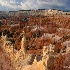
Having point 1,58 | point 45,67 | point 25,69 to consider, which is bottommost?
point 1,58

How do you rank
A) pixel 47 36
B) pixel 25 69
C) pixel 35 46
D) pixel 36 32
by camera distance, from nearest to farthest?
1. pixel 25 69
2. pixel 35 46
3. pixel 47 36
4. pixel 36 32

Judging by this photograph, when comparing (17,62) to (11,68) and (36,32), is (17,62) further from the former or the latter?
(36,32)

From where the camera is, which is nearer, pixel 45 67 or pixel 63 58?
pixel 45 67

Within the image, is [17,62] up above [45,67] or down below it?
below

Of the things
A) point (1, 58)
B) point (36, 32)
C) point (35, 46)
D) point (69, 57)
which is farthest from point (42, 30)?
point (69, 57)

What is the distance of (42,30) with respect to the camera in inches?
1921

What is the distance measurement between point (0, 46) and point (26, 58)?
49.1 feet

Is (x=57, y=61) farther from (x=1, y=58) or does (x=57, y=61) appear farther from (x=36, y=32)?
(x=36, y=32)

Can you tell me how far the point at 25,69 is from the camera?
15617 mm

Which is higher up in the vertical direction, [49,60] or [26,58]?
[49,60]

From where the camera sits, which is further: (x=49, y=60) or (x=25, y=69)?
(x=25, y=69)

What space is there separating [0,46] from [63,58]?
14242mm

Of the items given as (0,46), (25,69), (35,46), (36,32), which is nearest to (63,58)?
(25,69)

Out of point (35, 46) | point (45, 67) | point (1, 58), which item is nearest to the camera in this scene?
point (45, 67)
